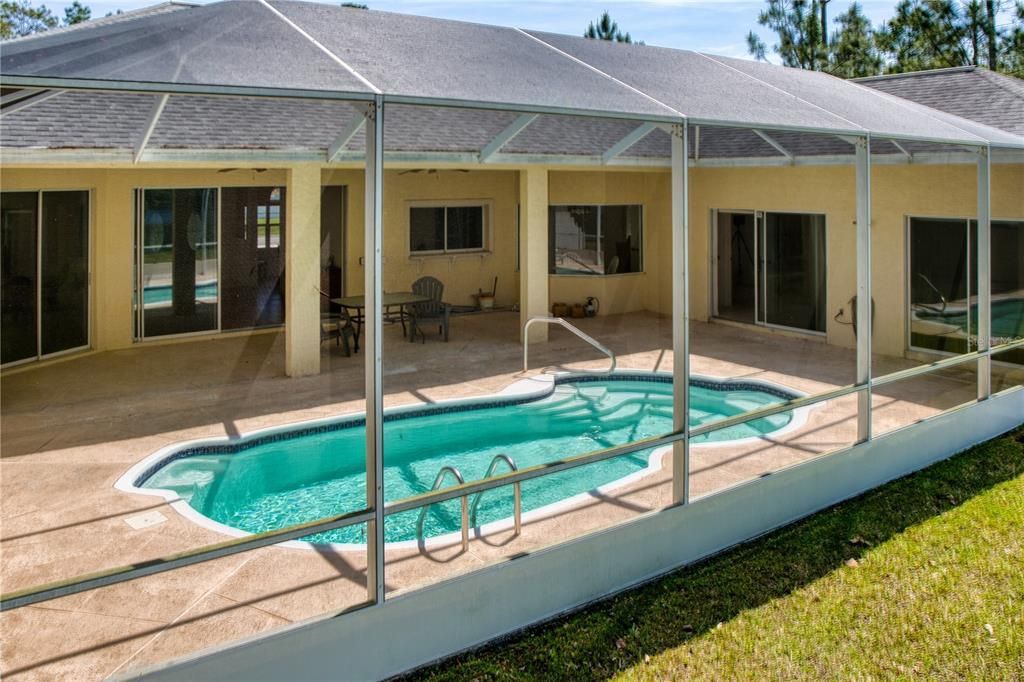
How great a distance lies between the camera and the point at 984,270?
779cm

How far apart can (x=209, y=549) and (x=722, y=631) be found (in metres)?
2.82

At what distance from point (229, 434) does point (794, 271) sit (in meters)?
8.96

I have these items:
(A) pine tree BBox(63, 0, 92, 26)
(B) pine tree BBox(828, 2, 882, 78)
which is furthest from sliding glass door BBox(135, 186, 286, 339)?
(A) pine tree BBox(63, 0, 92, 26)

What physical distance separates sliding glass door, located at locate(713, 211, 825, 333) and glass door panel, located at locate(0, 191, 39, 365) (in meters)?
10.4

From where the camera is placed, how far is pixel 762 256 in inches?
525

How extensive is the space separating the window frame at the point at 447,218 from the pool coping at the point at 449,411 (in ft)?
18.5

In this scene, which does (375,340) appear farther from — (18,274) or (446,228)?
(446,228)

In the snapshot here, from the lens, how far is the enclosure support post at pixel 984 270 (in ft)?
25.4

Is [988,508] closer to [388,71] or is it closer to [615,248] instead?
[388,71]

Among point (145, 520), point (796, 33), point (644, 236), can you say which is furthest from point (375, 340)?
point (796, 33)

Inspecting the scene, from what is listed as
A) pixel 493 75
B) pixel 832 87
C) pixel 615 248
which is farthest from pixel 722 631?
pixel 615 248

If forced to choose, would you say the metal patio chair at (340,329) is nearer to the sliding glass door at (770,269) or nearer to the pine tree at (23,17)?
the sliding glass door at (770,269)

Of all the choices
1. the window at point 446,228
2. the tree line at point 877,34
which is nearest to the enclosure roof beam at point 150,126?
the window at point 446,228

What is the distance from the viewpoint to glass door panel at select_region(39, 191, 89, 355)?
34.4ft
